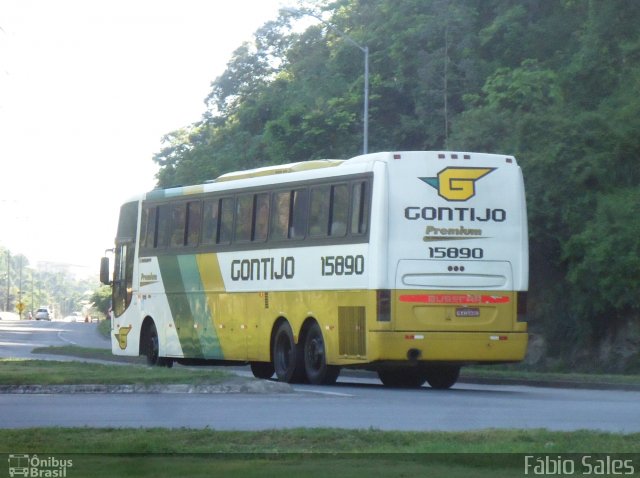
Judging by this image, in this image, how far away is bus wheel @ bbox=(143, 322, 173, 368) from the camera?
95.2 feet

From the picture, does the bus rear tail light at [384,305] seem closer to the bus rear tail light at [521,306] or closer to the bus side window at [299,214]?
the bus rear tail light at [521,306]

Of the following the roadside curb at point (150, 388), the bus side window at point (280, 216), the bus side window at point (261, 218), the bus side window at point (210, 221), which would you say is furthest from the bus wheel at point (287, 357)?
the roadside curb at point (150, 388)

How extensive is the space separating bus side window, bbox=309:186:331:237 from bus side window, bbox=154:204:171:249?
547 cm

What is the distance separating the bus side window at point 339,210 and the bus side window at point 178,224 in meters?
5.37

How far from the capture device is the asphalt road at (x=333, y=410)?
48.1 ft

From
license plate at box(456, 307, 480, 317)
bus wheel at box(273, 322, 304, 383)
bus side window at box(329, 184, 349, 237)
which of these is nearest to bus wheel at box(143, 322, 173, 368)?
bus wheel at box(273, 322, 304, 383)

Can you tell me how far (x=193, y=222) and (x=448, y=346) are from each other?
23.4 feet

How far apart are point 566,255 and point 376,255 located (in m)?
13.5

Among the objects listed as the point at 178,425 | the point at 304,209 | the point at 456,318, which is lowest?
the point at 178,425

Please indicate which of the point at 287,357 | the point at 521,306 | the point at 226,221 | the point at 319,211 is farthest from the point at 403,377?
the point at 226,221

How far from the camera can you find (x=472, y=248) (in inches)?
864

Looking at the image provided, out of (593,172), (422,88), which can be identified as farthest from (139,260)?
(422,88)

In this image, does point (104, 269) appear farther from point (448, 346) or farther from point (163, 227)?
point (448, 346)

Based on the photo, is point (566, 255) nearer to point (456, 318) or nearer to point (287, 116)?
point (456, 318)
